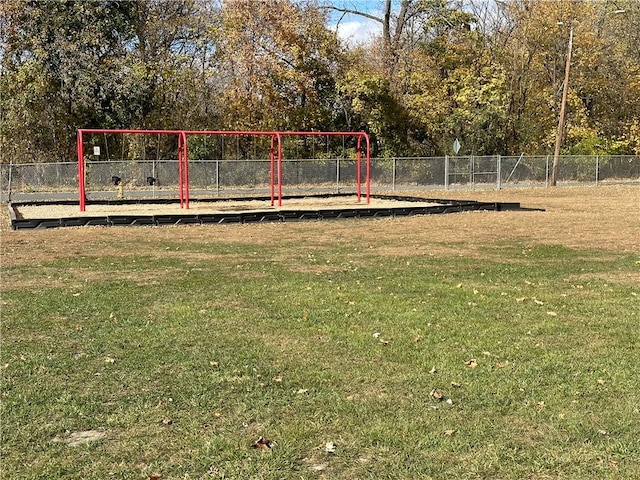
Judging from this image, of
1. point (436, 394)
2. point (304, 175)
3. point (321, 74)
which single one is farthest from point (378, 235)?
point (321, 74)

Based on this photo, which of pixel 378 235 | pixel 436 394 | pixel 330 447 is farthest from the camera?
pixel 378 235

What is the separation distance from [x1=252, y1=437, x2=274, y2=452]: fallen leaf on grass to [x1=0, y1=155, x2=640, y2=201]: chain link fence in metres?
20.2

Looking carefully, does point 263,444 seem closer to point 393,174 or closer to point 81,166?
point 81,166

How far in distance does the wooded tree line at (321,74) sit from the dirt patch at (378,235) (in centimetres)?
1550

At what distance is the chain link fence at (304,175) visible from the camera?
27.3 m

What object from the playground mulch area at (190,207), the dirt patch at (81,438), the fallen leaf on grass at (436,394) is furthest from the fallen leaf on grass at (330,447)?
the playground mulch area at (190,207)

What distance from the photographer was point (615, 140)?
43188 millimetres

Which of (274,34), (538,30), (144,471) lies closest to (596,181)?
(538,30)

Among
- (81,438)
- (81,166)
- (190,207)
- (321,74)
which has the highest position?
(321,74)

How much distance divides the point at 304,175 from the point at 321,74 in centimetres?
797

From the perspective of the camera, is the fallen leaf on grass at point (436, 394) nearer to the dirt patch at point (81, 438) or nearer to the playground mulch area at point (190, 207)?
the dirt patch at point (81, 438)

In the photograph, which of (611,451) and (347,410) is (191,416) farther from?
(611,451)

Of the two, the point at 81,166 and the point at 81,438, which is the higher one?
the point at 81,166

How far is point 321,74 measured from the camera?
3672 centimetres
